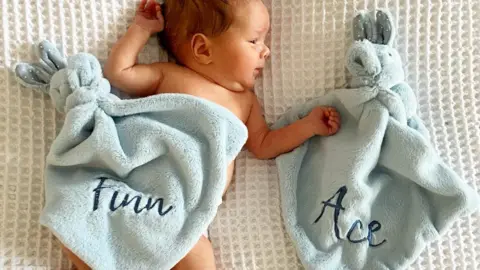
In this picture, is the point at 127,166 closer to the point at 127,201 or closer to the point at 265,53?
the point at 127,201

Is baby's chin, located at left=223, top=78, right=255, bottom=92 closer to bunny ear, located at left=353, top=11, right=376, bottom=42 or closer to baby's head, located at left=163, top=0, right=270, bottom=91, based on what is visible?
baby's head, located at left=163, top=0, right=270, bottom=91

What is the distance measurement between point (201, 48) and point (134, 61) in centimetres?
14

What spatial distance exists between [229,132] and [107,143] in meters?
0.24

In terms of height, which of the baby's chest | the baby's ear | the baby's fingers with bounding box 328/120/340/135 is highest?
the baby's ear

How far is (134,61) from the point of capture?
49.3 inches

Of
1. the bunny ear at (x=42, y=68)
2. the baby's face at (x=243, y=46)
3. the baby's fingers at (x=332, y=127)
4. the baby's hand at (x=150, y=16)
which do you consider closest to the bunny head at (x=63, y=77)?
the bunny ear at (x=42, y=68)

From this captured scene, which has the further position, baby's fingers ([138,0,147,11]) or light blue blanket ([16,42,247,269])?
baby's fingers ([138,0,147,11])

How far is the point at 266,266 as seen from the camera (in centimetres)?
121

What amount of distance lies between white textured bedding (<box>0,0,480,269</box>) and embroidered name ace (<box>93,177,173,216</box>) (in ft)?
0.48

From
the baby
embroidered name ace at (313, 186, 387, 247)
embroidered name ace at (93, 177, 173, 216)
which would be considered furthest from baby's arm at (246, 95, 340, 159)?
embroidered name ace at (93, 177, 173, 216)

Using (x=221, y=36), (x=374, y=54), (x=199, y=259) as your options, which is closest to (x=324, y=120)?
(x=374, y=54)

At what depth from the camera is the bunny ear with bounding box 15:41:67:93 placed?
46.6 inches

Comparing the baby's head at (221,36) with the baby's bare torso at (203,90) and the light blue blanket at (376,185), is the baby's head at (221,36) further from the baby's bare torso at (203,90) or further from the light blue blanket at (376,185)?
the light blue blanket at (376,185)

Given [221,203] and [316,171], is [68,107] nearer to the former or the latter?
[221,203]
